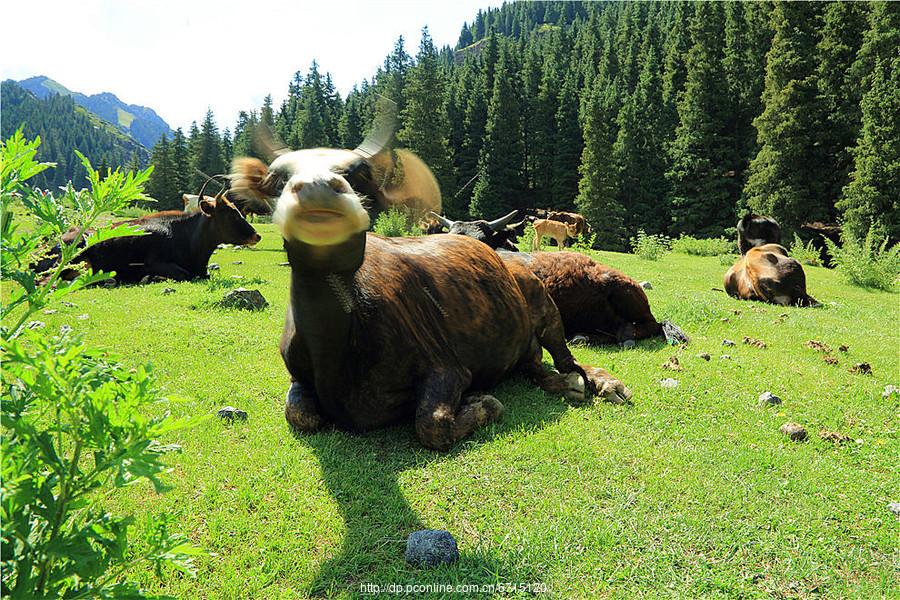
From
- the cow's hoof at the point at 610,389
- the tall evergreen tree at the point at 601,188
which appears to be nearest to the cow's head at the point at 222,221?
the cow's hoof at the point at 610,389

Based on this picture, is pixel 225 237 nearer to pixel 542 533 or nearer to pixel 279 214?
pixel 279 214

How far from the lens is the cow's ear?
1191 centimetres

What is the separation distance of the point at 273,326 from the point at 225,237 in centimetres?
567

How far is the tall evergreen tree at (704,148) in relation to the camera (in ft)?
130

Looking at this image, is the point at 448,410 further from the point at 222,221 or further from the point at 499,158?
the point at 499,158

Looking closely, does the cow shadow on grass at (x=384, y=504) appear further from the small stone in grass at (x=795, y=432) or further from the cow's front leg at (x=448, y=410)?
the small stone in grass at (x=795, y=432)

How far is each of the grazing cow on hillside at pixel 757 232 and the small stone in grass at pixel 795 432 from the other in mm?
11274

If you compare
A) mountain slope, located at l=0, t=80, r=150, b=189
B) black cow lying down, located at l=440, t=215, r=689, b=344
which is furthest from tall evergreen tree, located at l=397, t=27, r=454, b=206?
mountain slope, located at l=0, t=80, r=150, b=189

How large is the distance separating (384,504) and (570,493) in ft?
3.83

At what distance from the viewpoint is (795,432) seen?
418cm

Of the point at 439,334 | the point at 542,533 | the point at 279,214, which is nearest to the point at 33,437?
the point at 279,214

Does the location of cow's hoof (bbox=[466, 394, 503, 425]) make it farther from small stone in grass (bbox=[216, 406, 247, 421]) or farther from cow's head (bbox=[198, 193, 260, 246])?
cow's head (bbox=[198, 193, 260, 246])

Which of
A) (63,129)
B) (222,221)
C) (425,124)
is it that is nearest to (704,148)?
(425,124)

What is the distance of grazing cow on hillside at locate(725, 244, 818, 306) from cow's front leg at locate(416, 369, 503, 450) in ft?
29.4
